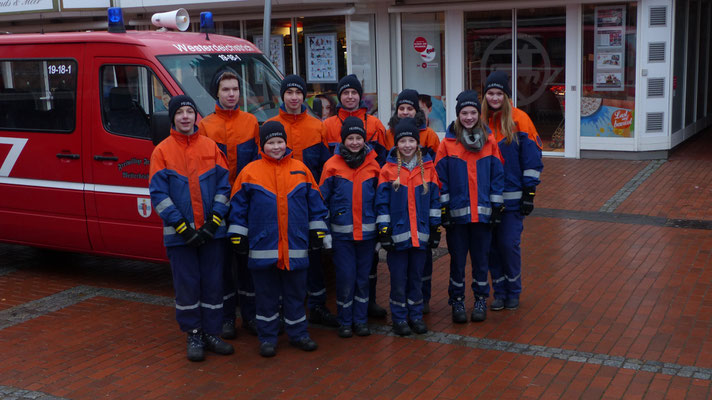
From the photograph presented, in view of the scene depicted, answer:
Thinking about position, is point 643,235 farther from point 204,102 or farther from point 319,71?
point 319,71

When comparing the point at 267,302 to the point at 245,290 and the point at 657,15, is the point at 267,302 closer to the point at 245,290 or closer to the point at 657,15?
the point at 245,290

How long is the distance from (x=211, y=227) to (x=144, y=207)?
1.62m

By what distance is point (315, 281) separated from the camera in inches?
261

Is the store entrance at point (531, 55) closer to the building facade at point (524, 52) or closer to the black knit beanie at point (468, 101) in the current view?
the building facade at point (524, 52)

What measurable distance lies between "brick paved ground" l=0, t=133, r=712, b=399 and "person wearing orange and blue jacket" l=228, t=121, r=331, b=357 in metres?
0.59

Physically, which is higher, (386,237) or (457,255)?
(386,237)

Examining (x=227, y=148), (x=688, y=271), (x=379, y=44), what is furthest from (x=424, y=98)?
(x=227, y=148)

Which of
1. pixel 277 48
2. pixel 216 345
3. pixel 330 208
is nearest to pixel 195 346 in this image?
pixel 216 345

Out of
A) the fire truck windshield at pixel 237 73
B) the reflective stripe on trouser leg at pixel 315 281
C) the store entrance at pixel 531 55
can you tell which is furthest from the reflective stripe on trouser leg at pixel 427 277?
the store entrance at pixel 531 55

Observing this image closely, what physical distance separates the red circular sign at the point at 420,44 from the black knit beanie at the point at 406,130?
388 inches

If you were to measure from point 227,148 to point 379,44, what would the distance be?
10032 millimetres

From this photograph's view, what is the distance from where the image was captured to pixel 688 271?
766 cm

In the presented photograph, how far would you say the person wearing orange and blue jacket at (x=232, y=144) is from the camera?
6.32 meters

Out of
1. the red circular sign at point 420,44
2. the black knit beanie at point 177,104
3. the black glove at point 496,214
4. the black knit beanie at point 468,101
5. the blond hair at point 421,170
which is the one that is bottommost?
the black glove at point 496,214
